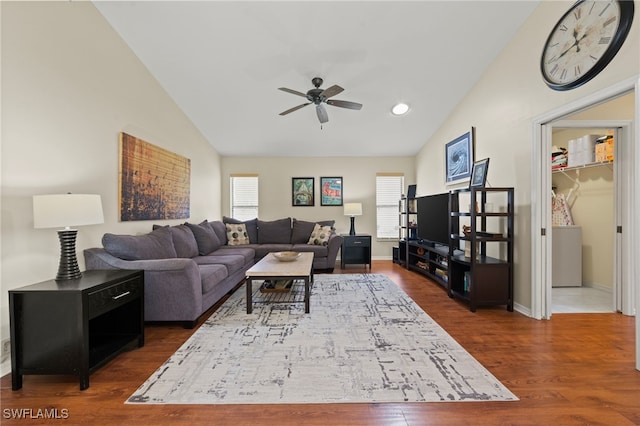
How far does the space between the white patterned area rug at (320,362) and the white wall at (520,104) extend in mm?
1503

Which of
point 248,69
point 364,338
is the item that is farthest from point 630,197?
point 248,69

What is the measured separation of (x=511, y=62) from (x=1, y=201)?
16.3ft

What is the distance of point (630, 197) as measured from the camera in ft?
9.66

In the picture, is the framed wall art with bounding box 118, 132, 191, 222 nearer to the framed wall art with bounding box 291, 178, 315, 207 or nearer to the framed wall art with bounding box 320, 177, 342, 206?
the framed wall art with bounding box 291, 178, 315, 207

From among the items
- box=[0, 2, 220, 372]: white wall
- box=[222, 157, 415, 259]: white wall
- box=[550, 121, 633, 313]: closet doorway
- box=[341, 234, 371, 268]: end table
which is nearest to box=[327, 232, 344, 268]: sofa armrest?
box=[341, 234, 371, 268]: end table

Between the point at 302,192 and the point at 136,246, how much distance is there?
12.8ft

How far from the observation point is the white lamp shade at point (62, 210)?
191cm

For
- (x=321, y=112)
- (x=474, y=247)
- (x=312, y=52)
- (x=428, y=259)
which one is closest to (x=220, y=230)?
(x=321, y=112)

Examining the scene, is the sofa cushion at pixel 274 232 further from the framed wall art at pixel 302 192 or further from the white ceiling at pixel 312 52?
the white ceiling at pixel 312 52

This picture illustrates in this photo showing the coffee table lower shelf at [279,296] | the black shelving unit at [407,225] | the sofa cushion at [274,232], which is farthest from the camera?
the sofa cushion at [274,232]

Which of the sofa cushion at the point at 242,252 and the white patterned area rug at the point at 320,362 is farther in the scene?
the sofa cushion at the point at 242,252

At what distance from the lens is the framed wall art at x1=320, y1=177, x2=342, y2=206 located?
632 centimetres

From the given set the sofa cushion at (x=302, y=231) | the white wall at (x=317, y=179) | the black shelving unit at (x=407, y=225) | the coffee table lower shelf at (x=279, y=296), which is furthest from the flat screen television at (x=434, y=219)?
the coffee table lower shelf at (x=279, y=296)

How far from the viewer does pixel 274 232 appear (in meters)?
5.74
